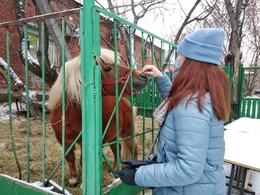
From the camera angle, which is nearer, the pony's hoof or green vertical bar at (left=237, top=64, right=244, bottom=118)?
the pony's hoof

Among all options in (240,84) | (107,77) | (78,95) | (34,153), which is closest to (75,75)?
(78,95)

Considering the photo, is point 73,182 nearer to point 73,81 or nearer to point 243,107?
point 73,81

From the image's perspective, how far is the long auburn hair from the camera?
105 centimetres

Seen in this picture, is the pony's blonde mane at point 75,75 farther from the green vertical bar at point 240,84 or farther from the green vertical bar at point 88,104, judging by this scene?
the green vertical bar at point 240,84

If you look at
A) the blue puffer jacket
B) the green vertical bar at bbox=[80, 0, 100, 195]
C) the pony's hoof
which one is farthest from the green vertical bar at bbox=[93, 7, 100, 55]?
the pony's hoof

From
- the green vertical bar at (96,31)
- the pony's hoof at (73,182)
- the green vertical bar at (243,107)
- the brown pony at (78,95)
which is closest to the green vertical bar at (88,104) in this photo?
the green vertical bar at (96,31)

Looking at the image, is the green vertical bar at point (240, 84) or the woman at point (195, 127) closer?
the woman at point (195, 127)

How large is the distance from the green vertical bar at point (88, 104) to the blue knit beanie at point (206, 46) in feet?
2.15

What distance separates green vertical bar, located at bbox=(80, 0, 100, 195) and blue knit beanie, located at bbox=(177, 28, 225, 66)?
655 millimetres

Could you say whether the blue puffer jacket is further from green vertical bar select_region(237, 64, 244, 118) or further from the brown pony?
green vertical bar select_region(237, 64, 244, 118)

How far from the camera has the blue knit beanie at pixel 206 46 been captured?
3.61ft

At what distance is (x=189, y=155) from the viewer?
3.14ft

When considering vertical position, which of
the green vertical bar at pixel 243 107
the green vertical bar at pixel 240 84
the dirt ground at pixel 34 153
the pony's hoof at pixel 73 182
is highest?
the green vertical bar at pixel 240 84

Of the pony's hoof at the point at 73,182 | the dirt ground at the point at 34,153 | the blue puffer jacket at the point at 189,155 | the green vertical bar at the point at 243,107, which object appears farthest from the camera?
the green vertical bar at the point at 243,107
